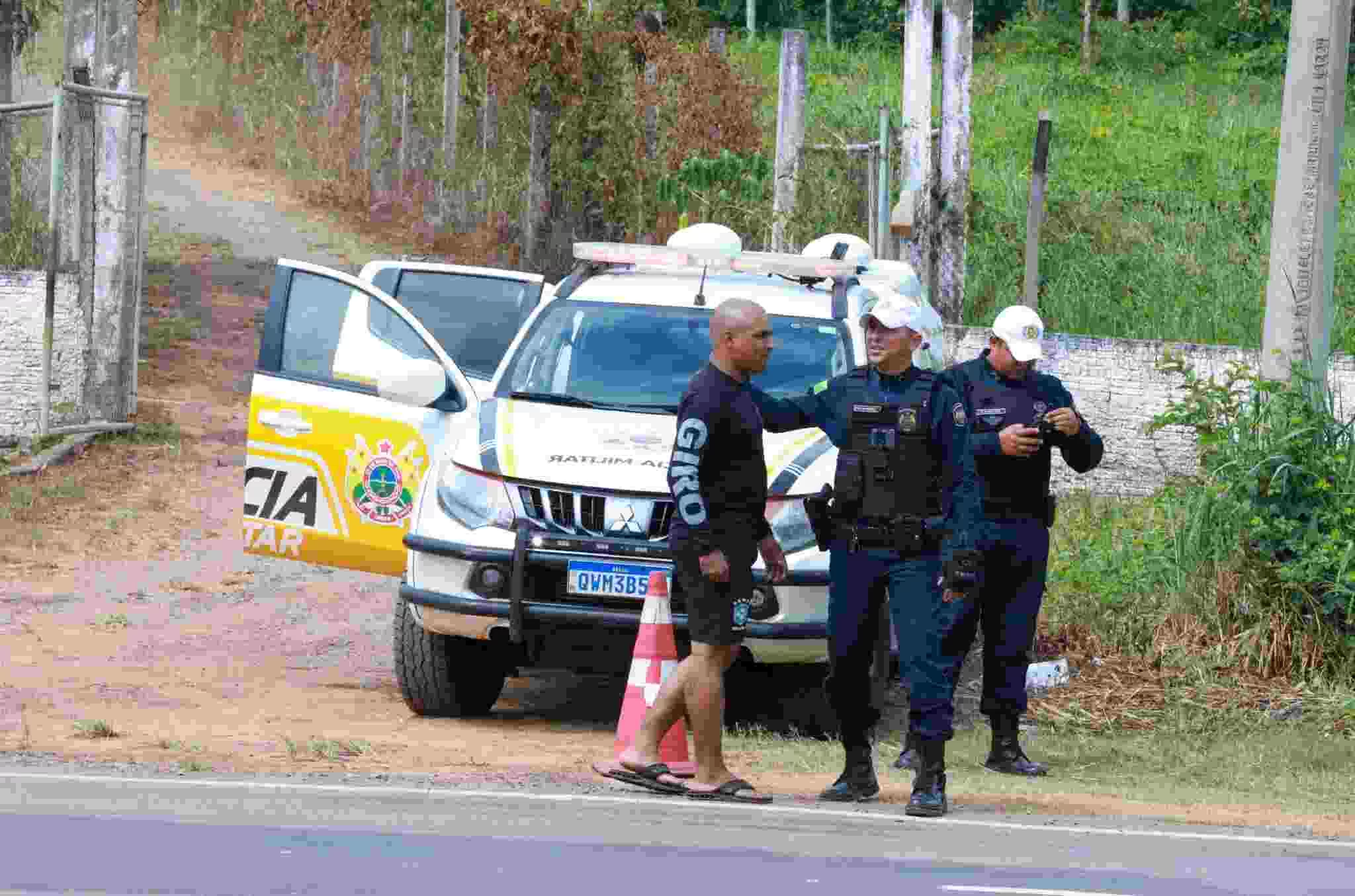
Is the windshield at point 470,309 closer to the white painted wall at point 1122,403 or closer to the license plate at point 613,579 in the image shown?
the license plate at point 613,579

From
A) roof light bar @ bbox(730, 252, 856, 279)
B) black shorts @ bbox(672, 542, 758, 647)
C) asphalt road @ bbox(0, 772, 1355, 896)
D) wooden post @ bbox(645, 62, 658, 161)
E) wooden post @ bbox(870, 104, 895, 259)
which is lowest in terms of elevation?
asphalt road @ bbox(0, 772, 1355, 896)

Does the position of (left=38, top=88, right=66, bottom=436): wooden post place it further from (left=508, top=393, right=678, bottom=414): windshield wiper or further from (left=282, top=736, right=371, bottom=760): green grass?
(left=282, top=736, right=371, bottom=760): green grass

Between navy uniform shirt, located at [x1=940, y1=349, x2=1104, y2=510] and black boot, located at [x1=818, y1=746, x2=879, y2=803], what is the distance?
1395mm

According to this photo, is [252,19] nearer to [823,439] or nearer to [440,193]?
[440,193]

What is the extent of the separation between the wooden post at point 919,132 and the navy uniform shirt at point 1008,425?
8.04m

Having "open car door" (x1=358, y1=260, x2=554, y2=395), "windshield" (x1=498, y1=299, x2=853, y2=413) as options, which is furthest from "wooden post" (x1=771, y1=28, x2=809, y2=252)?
"windshield" (x1=498, y1=299, x2=853, y2=413)

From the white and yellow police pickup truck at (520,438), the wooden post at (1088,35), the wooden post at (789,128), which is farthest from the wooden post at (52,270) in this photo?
the wooden post at (1088,35)

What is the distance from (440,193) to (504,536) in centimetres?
1871

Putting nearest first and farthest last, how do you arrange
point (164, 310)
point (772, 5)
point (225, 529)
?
point (225, 529)
point (164, 310)
point (772, 5)

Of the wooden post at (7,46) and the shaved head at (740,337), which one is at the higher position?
the wooden post at (7,46)

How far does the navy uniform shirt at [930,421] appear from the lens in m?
7.63

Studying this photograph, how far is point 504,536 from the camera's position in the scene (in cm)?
887

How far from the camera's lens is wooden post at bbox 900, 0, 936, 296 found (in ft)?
55.1

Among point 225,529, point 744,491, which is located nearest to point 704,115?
point 225,529
